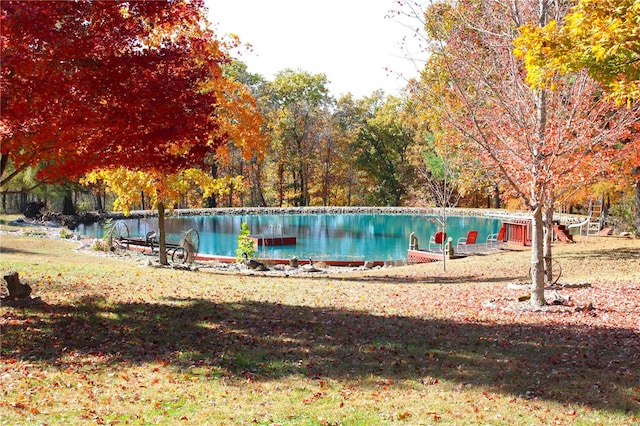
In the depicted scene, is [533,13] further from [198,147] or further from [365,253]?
[365,253]

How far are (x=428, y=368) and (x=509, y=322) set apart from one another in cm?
314

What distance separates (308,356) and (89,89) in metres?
4.42

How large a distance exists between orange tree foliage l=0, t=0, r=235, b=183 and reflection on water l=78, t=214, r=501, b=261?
1459cm

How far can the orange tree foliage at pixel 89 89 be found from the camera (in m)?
7.11

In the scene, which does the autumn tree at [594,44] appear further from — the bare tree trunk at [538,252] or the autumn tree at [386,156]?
the autumn tree at [386,156]

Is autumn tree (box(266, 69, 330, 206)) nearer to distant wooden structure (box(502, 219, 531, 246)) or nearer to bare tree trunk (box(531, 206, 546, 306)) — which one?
distant wooden structure (box(502, 219, 531, 246))

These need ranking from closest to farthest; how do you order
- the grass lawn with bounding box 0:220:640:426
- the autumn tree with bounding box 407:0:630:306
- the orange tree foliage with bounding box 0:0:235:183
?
the grass lawn with bounding box 0:220:640:426 < the orange tree foliage with bounding box 0:0:235:183 < the autumn tree with bounding box 407:0:630:306

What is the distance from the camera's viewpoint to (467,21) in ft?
33.2

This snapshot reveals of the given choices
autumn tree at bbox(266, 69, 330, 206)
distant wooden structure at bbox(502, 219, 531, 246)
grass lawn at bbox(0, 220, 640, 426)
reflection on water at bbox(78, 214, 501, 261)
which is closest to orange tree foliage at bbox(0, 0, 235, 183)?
grass lawn at bbox(0, 220, 640, 426)

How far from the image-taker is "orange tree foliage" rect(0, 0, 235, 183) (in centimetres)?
711

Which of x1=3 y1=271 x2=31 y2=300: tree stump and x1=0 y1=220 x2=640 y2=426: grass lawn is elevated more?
x1=3 y1=271 x2=31 y2=300: tree stump

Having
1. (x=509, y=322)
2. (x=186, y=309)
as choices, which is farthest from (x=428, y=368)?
(x=186, y=309)

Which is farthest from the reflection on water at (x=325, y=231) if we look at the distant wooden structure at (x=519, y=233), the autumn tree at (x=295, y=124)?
the autumn tree at (x=295, y=124)

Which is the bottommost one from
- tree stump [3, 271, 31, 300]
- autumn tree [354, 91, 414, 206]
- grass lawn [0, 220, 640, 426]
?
grass lawn [0, 220, 640, 426]
